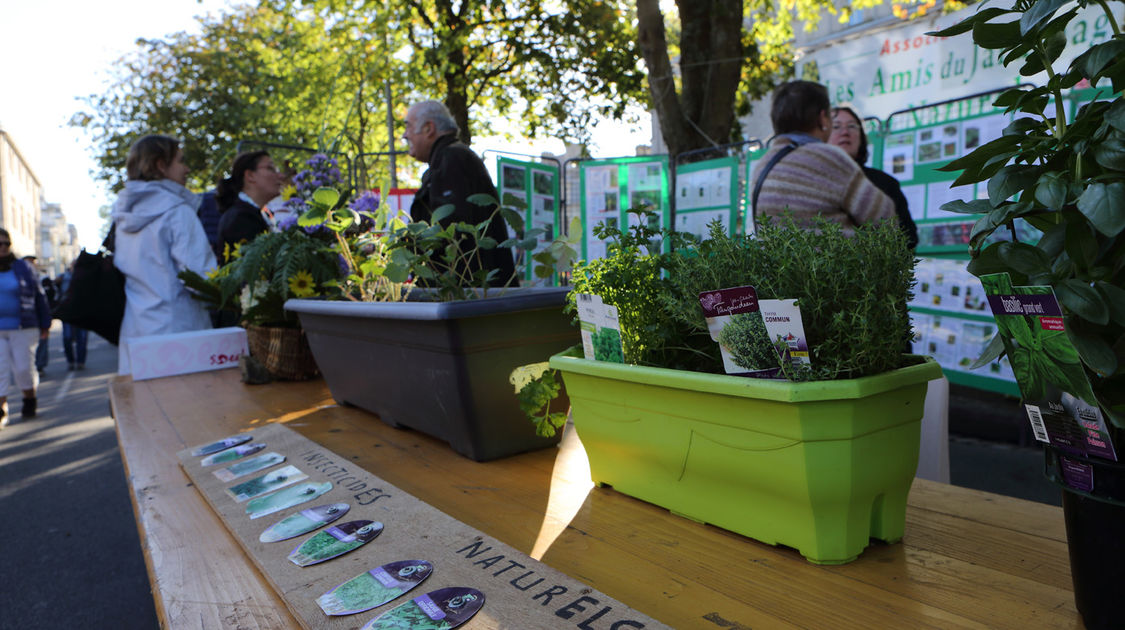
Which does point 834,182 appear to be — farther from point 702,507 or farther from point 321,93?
point 321,93

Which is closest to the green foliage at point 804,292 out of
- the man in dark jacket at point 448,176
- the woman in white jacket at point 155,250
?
the man in dark jacket at point 448,176

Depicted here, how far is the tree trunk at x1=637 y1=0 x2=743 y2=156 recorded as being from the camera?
5273mm

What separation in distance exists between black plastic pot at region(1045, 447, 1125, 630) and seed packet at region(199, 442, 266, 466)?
1.16m

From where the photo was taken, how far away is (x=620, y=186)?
5578 millimetres

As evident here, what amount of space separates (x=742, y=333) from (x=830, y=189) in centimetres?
153

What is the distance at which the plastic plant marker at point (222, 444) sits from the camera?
127cm

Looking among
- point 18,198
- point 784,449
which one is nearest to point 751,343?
point 784,449

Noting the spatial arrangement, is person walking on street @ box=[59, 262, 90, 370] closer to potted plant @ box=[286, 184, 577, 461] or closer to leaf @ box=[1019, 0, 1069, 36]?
potted plant @ box=[286, 184, 577, 461]

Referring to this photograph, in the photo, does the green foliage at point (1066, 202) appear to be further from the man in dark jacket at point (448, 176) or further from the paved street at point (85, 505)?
the paved street at point (85, 505)

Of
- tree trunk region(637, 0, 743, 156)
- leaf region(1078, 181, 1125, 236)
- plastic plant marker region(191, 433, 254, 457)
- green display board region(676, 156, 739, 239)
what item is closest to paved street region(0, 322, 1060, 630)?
plastic plant marker region(191, 433, 254, 457)

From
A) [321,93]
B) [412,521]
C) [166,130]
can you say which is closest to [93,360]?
[321,93]

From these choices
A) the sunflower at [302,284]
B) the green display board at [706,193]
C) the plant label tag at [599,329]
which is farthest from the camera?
the green display board at [706,193]

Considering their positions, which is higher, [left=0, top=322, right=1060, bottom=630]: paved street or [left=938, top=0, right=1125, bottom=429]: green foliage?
[left=938, top=0, right=1125, bottom=429]: green foliage

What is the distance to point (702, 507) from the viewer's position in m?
0.87
